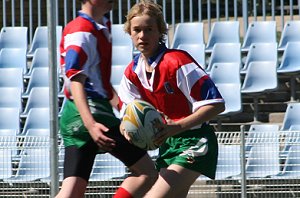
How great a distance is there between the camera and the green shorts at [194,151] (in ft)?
19.3

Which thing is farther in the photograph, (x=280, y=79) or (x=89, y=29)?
(x=280, y=79)

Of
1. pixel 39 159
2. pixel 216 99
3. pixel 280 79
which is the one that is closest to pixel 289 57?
pixel 280 79

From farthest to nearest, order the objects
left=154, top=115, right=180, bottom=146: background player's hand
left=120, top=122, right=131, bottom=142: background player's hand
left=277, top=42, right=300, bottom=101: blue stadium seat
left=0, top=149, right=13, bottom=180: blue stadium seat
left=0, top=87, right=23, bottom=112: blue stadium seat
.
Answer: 1. left=0, top=87, right=23, bottom=112: blue stadium seat
2. left=277, top=42, right=300, bottom=101: blue stadium seat
3. left=0, top=149, right=13, bottom=180: blue stadium seat
4. left=120, top=122, right=131, bottom=142: background player's hand
5. left=154, top=115, right=180, bottom=146: background player's hand

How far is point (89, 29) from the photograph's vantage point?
595cm

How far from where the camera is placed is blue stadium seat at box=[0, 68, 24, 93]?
1301 centimetres

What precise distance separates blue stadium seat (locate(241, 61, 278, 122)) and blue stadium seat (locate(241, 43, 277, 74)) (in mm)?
169

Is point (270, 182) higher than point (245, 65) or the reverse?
the reverse

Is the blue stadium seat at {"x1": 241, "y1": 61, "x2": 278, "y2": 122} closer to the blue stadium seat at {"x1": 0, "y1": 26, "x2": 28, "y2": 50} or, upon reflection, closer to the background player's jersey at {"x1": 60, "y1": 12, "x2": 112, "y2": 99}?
the blue stadium seat at {"x1": 0, "y1": 26, "x2": 28, "y2": 50}

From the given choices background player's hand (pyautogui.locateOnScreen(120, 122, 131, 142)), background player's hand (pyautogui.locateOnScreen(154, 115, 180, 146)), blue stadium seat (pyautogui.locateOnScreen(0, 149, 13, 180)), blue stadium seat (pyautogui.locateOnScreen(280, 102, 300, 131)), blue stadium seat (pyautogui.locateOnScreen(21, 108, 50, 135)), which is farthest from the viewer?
blue stadium seat (pyautogui.locateOnScreen(21, 108, 50, 135))

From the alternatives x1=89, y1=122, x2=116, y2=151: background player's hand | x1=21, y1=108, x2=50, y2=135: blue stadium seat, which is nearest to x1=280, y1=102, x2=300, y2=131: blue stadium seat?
x1=21, y1=108, x2=50, y2=135: blue stadium seat

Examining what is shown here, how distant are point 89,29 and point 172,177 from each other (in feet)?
3.33

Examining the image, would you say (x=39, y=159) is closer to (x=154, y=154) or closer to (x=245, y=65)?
(x=154, y=154)

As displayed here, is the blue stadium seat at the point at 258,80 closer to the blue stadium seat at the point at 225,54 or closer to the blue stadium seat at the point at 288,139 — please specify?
the blue stadium seat at the point at 225,54

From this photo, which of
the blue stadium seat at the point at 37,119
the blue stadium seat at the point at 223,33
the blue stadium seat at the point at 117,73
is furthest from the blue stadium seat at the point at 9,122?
the blue stadium seat at the point at 223,33
